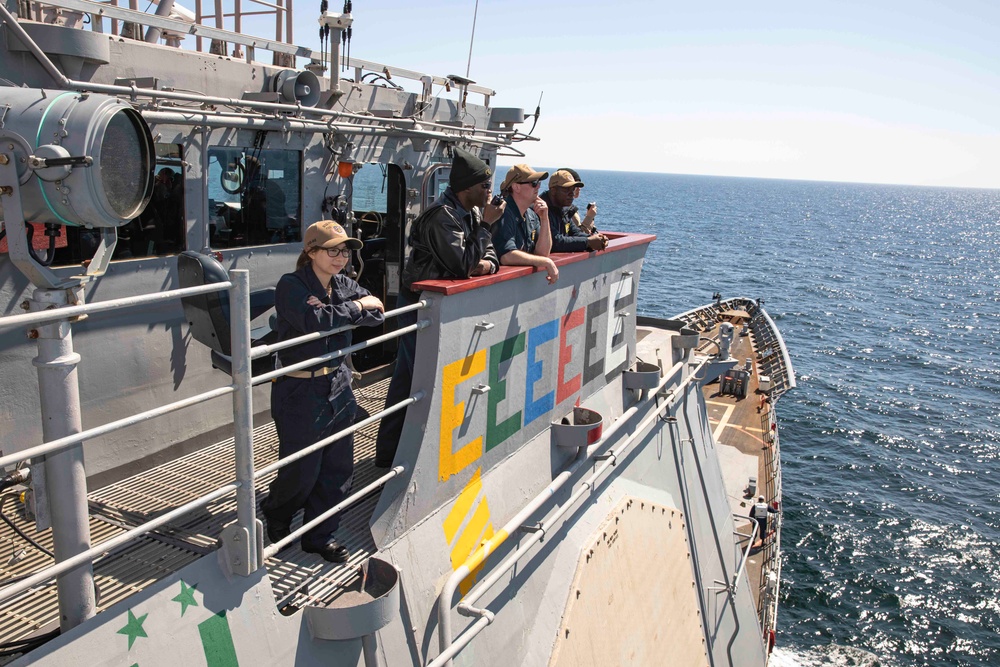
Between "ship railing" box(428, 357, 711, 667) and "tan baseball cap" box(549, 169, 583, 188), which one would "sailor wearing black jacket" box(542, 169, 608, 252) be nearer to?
"tan baseball cap" box(549, 169, 583, 188)

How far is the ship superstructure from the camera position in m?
2.45

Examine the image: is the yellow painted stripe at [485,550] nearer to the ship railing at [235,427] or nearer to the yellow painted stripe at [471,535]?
the yellow painted stripe at [471,535]

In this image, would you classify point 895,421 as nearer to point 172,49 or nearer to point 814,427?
point 814,427

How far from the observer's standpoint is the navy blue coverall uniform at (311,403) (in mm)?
3561

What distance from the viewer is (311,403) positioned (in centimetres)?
365

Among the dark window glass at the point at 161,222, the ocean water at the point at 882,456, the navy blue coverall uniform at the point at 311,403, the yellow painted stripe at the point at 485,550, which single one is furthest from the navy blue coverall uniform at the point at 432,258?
the ocean water at the point at 882,456

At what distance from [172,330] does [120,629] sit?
336 cm

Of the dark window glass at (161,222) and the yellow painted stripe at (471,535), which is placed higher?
the dark window glass at (161,222)

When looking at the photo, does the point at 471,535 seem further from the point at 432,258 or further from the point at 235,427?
the point at 235,427

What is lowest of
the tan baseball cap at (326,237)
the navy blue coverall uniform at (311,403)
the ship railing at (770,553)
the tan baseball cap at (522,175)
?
the ship railing at (770,553)

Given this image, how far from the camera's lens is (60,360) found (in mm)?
2322

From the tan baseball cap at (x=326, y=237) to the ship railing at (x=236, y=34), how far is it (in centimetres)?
248

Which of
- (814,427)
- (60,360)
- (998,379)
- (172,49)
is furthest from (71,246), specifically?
(998,379)

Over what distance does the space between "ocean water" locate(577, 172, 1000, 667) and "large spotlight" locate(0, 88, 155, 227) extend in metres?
17.6
